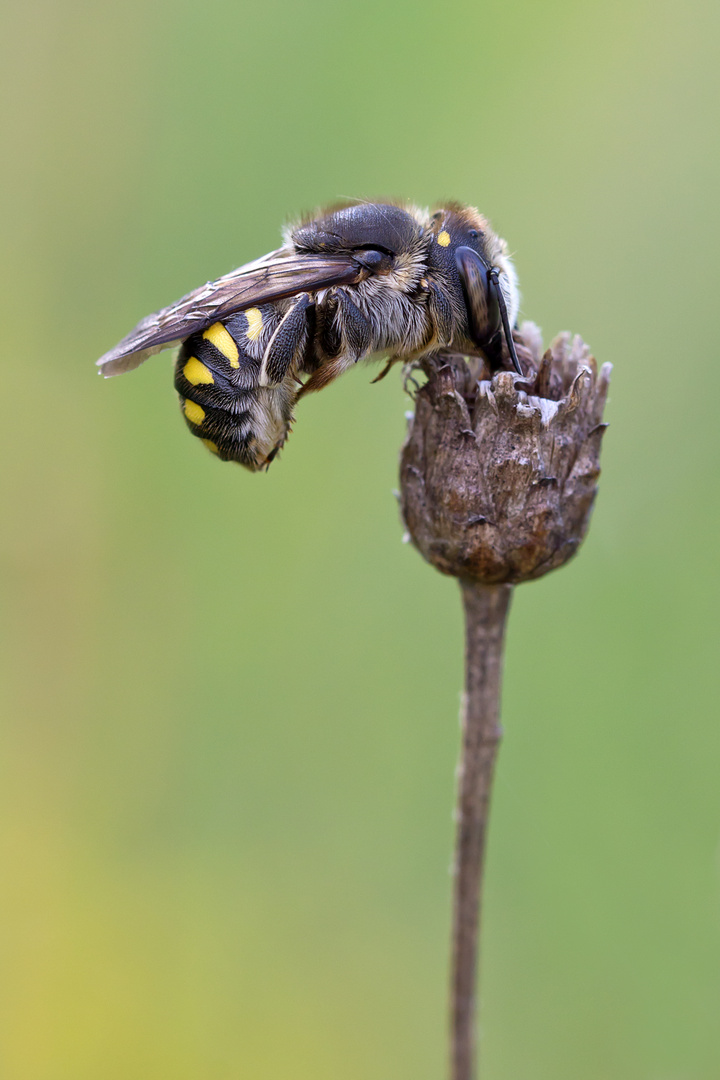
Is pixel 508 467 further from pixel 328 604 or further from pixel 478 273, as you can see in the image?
pixel 328 604

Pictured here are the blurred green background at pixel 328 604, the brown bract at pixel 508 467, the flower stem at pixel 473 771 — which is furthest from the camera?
the blurred green background at pixel 328 604

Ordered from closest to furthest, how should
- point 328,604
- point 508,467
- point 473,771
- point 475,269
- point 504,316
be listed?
point 508,467 → point 473,771 → point 504,316 → point 475,269 → point 328,604

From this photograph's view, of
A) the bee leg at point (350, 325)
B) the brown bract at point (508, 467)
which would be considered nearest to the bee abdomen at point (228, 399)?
the bee leg at point (350, 325)

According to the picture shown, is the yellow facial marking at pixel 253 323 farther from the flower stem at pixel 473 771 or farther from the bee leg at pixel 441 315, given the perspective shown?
the flower stem at pixel 473 771

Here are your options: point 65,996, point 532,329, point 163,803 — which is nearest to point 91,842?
point 163,803

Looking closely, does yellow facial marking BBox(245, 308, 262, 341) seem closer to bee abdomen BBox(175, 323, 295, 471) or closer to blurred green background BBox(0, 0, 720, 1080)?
bee abdomen BBox(175, 323, 295, 471)

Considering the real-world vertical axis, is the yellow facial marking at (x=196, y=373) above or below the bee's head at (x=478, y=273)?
below

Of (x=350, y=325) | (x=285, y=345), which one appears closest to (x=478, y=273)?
(x=350, y=325)
